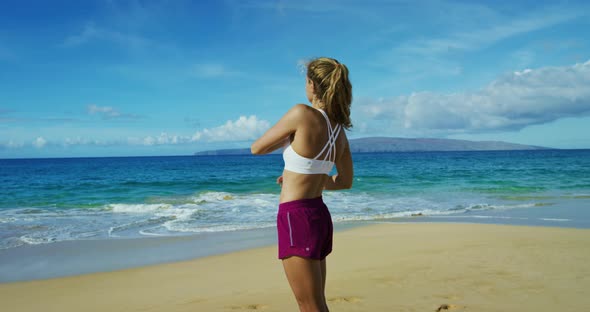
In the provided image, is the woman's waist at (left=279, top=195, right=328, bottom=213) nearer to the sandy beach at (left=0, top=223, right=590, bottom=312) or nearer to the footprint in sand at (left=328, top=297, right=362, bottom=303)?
the sandy beach at (left=0, top=223, right=590, bottom=312)

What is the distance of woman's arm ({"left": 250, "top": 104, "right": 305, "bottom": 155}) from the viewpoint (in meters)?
2.06

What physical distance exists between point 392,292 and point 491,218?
7948 mm

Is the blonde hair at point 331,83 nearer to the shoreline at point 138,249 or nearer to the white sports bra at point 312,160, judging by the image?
the white sports bra at point 312,160

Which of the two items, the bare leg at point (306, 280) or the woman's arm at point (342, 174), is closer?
the bare leg at point (306, 280)

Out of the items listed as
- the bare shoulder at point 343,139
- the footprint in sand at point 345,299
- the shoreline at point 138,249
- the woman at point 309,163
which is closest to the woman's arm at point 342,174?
the bare shoulder at point 343,139

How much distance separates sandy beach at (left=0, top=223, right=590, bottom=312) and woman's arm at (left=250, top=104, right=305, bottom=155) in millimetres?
2785

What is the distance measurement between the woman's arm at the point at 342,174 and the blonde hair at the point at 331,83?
0.27 m

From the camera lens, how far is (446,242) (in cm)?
793

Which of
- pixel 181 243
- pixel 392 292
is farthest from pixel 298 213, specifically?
pixel 181 243

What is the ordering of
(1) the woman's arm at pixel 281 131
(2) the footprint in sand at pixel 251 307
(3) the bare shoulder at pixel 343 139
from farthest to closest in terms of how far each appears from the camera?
(2) the footprint in sand at pixel 251 307, (3) the bare shoulder at pixel 343 139, (1) the woman's arm at pixel 281 131

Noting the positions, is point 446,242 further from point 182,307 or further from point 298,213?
point 298,213

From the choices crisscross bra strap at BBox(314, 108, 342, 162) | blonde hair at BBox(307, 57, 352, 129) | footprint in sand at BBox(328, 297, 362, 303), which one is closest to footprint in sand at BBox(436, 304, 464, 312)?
footprint in sand at BBox(328, 297, 362, 303)

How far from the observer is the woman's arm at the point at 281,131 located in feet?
6.75

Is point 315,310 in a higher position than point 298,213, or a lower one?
lower
